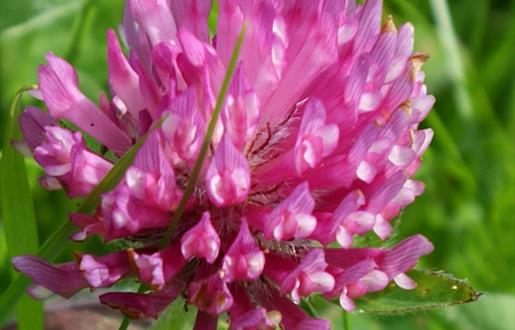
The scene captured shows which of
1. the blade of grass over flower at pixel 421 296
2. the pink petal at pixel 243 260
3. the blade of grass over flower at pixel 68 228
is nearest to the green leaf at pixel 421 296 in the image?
the blade of grass over flower at pixel 421 296

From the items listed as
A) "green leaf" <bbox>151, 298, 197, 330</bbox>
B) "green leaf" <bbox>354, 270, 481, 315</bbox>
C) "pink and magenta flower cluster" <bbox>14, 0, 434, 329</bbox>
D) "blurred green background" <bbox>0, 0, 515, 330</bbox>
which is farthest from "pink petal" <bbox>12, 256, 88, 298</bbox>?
"blurred green background" <bbox>0, 0, 515, 330</bbox>

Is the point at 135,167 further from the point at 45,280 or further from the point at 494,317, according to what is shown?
the point at 494,317

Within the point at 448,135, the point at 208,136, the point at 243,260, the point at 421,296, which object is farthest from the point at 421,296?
the point at 448,135

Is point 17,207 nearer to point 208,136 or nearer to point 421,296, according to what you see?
point 208,136

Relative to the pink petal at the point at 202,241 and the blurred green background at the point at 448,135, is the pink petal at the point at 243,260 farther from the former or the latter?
the blurred green background at the point at 448,135

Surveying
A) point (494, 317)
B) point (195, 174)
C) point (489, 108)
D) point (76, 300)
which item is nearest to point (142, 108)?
point (195, 174)

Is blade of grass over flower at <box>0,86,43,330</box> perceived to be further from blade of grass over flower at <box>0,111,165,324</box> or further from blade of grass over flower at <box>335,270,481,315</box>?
blade of grass over flower at <box>335,270,481,315</box>

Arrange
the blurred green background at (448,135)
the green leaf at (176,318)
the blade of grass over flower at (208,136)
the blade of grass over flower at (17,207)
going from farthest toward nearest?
the blurred green background at (448,135) → the blade of grass over flower at (17,207) → the green leaf at (176,318) → the blade of grass over flower at (208,136)
